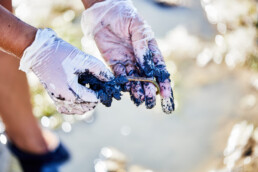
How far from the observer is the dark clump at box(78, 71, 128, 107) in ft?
5.56

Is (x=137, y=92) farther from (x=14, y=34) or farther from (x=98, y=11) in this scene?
(x=14, y=34)

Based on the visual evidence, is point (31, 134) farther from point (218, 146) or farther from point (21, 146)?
point (218, 146)

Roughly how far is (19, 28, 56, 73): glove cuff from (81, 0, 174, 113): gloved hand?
416 mm

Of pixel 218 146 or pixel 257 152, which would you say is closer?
pixel 257 152

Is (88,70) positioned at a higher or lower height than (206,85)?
lower

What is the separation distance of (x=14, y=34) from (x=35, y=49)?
0.13m

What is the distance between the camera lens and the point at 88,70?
171cm

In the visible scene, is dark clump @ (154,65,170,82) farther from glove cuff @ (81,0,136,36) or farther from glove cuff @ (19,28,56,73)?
glove cuff @ (19,28,56,73)

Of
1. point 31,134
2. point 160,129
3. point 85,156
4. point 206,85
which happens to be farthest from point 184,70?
point 31,134

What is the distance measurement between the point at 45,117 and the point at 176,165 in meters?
1.28

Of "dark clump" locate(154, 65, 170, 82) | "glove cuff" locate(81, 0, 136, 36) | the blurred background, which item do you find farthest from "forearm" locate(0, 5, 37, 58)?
the blurred background

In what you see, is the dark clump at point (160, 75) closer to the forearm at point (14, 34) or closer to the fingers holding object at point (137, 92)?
the fingers holding object at point (137, 92)

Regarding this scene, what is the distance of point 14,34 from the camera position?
1.62 meters

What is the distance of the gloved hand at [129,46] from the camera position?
181cm
